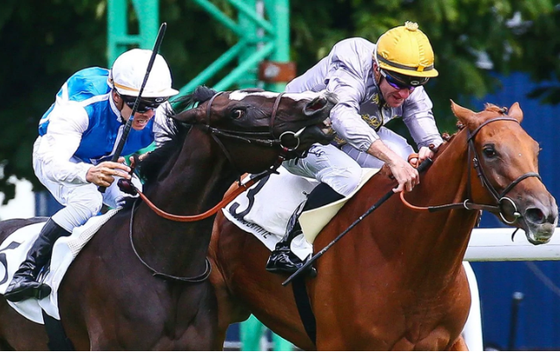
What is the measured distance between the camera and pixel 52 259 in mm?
5086

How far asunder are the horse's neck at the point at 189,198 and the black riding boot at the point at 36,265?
0.60m

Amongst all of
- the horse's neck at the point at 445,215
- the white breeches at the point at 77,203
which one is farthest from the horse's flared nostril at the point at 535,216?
the white breeches at the point at 77,203

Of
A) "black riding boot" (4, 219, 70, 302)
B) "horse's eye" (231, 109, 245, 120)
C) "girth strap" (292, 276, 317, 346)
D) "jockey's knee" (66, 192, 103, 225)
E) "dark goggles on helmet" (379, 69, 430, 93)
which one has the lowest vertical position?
Result: "girth strap" (292, 276, 317, 346)

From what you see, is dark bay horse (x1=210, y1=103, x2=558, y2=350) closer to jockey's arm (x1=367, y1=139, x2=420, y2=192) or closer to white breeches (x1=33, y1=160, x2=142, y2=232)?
jockey's arm (x1=367, y1=139, x2=420, y2=192)

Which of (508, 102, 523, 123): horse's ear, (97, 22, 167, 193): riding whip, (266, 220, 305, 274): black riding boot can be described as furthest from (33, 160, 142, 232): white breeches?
(508, 102, 523, 123): horse's ear

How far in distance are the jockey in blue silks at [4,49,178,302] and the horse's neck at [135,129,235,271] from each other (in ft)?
0.76

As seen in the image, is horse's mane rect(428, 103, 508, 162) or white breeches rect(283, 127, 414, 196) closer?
horse's mane rect(428, 103, 508, 162)

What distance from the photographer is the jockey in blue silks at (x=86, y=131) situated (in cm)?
484

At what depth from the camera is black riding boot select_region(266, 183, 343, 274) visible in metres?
5.22

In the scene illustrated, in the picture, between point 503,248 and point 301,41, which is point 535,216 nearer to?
point 503,248

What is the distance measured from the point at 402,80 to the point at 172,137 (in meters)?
1.21

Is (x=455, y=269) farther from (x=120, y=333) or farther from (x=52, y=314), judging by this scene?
(x=52, y=314)

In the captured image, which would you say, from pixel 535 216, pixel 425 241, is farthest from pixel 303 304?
pixel 535 216

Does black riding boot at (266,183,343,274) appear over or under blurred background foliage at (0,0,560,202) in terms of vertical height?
over
